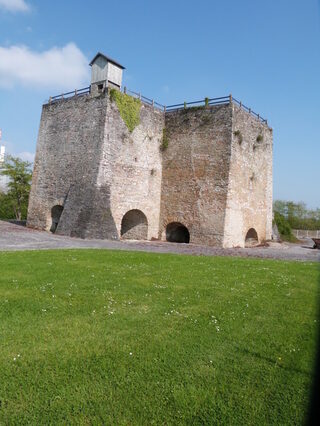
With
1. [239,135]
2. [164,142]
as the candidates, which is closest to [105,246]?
[164,142]

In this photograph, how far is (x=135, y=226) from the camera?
24609mm

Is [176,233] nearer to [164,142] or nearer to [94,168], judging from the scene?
[164,142]

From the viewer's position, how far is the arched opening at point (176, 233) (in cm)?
2500

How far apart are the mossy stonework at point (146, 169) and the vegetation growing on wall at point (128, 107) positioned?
0.07 meters

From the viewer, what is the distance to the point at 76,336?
15.5 ft

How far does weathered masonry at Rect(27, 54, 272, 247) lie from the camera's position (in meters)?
21.8

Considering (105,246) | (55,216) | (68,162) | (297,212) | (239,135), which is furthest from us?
(297,212)

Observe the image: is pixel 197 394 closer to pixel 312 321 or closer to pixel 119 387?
pixel 119 387

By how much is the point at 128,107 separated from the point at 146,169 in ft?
14.0

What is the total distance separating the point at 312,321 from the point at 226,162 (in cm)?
1708

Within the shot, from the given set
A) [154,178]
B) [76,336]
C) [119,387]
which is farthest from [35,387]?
[154,178]

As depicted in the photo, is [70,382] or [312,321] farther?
[312,321]

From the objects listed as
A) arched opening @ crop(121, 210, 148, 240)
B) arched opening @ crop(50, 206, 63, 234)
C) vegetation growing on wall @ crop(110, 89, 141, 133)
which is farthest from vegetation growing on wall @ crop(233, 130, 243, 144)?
arched opening @ crop(50, 206, 63, 234)

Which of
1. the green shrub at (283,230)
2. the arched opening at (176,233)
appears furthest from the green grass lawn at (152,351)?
the green shrub at (283,230)
